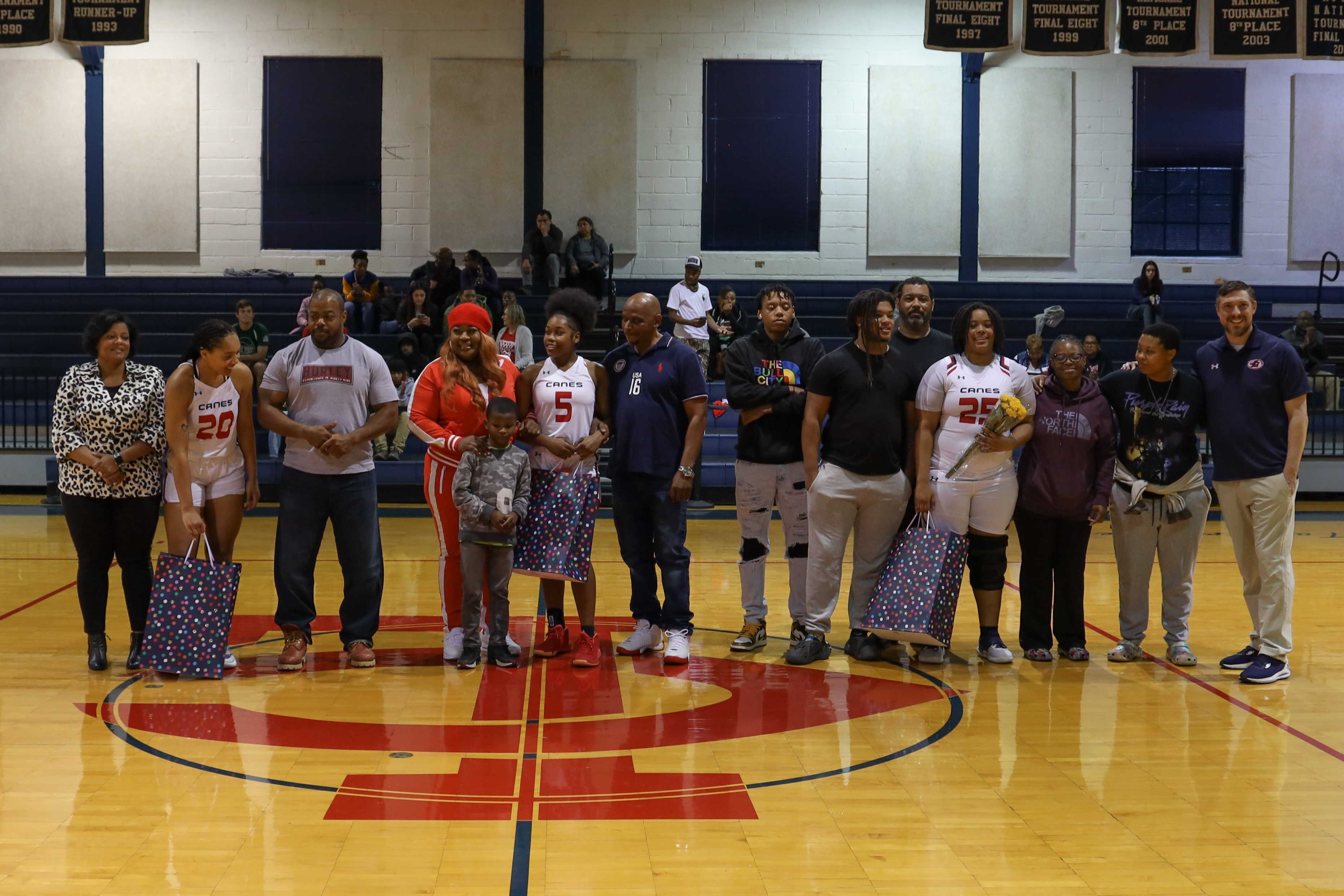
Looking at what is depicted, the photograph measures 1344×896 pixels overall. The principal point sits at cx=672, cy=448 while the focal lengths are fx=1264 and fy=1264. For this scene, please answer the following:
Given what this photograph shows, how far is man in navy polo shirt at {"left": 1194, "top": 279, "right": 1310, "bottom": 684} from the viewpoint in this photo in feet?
18.6

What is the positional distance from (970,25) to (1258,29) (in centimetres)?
252

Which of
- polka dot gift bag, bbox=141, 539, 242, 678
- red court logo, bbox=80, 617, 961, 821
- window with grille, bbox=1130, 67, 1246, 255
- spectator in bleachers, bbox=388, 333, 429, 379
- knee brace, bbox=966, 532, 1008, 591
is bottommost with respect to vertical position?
red court logo, bbox=80, 617, 961, 821

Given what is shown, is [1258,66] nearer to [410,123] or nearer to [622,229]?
[622,229]

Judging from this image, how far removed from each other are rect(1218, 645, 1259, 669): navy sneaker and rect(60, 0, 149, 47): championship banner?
37.6 ft

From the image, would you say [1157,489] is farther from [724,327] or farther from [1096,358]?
[724,327]

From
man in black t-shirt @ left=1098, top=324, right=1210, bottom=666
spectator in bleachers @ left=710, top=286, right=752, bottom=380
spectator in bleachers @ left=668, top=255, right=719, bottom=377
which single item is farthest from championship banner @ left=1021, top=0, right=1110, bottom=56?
man in black t-shirt @ left=1098, top=324, right=1210, bottom=666

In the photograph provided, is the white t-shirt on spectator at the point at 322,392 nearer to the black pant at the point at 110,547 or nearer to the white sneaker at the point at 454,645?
the black pant at the point at 110,547

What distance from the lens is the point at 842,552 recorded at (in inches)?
231

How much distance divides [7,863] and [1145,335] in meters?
4.94

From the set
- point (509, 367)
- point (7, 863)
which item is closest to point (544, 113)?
point (509, 367)

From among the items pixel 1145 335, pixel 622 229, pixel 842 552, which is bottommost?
pixel 842 552

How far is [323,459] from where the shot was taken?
5699 mm

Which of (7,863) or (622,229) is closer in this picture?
(7,863)

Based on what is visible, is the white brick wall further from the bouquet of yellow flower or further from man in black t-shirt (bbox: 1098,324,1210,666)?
the bouquet of yellow flower
